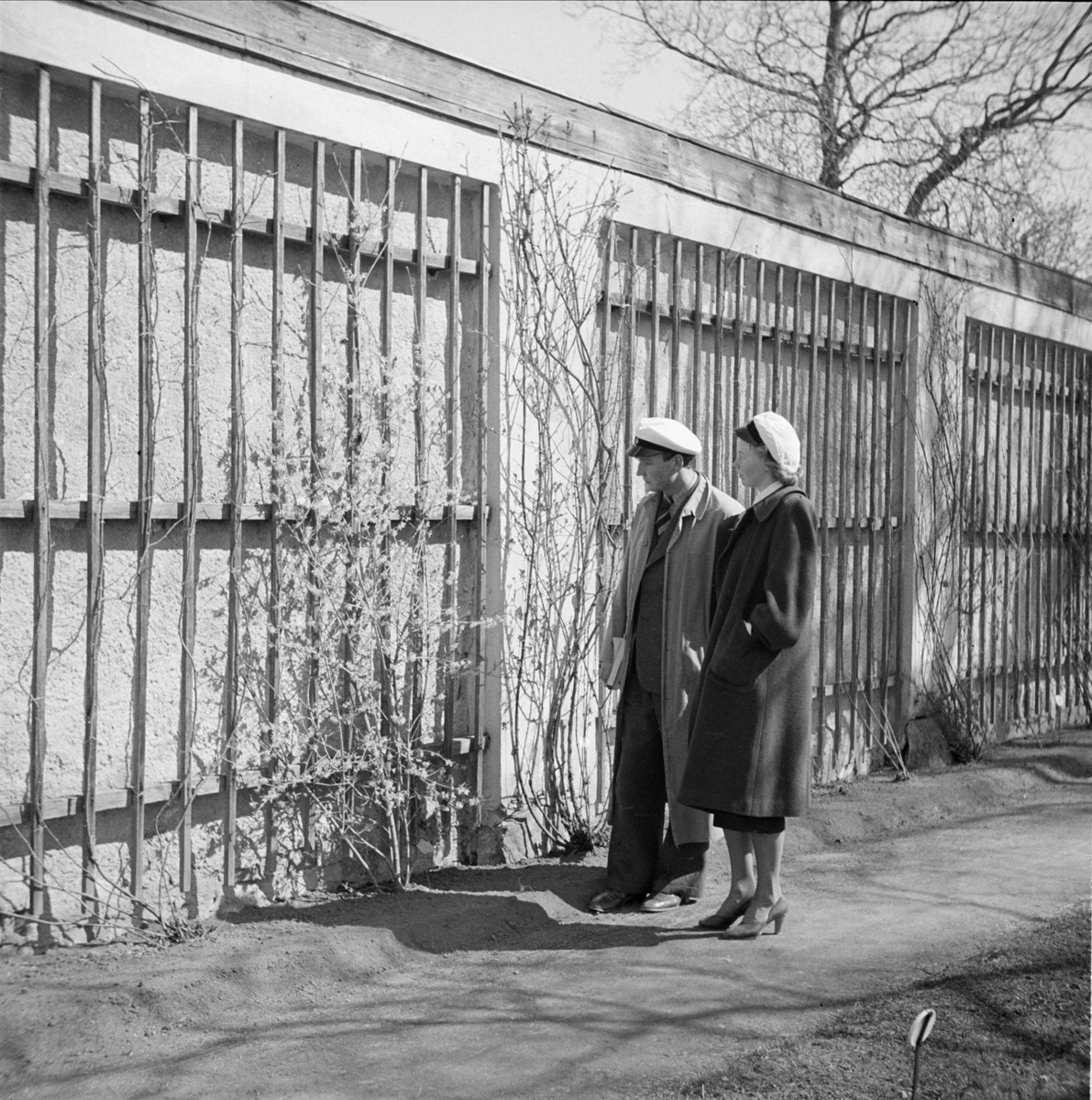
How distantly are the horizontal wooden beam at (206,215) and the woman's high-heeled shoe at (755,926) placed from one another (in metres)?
2.83

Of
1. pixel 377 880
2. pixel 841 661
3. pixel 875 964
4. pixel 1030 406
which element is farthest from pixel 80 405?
pixel 1030 406

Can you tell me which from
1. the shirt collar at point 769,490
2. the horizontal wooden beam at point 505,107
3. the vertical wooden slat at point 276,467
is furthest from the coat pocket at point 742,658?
the horizontal wooden beam at point 505,107

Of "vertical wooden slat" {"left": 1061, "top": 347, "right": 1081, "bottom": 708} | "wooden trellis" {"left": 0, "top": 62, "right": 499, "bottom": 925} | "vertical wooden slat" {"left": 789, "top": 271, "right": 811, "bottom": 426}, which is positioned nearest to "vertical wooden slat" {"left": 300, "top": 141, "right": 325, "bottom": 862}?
"wooden trellis" {"left": 0, "top": 62, "right": 499, "bottom": 925}

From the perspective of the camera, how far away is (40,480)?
164 inches

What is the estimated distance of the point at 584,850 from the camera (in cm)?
585

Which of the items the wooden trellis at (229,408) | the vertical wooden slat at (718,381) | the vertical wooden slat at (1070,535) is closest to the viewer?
the wooden trellis at (229,408)

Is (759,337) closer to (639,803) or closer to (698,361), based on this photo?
(698,361)

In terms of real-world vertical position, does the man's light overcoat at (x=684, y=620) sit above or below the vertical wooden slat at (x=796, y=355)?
below

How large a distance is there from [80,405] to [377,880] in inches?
86.5

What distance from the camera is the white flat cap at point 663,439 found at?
5.03 m

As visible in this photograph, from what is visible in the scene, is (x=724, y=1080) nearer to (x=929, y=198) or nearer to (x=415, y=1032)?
(x=415, y=1032)

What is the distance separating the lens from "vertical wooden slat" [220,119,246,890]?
15.3 ft

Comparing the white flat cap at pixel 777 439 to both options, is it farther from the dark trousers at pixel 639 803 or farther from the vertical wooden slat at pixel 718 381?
the vertical wooden slat at pixel 718 381

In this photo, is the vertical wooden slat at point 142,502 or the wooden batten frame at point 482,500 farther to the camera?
the wooden batten frame at point 482,500
